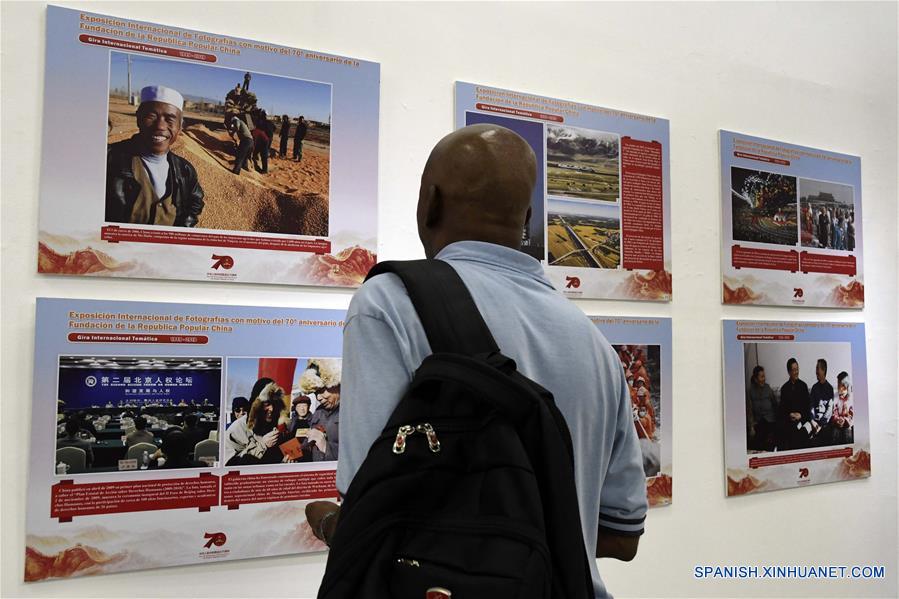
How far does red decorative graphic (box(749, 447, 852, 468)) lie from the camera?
1.90m

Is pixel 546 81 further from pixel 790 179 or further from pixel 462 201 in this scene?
pixel 462 201

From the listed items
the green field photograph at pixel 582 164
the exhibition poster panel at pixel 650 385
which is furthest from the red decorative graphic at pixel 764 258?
the green field photograph at pixel 582 164

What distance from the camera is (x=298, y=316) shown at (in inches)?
55.4

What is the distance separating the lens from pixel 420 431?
2.18ft

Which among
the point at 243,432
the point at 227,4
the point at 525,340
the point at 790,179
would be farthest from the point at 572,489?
the point at 790,179

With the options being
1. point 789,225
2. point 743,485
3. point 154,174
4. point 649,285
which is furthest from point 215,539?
point 789,225

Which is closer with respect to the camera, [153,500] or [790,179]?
[153,500]

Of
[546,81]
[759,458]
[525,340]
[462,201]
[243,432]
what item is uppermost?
[546,81]

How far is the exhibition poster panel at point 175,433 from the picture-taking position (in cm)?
122

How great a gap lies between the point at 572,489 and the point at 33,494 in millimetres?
1013

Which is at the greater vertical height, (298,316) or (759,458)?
(298,316)

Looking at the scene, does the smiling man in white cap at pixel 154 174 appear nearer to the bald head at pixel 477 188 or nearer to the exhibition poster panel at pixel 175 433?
the exhibition poster panel at pixel 175 433

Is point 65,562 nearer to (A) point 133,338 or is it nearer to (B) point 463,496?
(A) point 133,338

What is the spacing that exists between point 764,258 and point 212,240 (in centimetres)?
150
